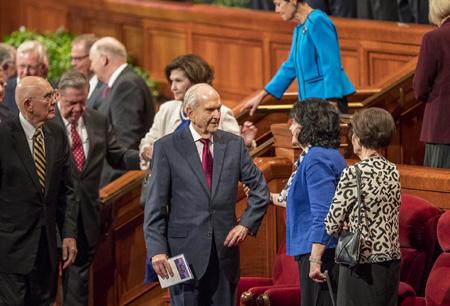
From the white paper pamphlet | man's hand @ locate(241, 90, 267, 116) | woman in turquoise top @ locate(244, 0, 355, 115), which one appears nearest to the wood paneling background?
man's hand @ locate(241, 90, 267, 116)

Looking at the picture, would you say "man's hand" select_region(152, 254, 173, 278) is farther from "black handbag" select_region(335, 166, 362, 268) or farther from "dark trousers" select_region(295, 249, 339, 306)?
"black handbag" select_region(335, 166, 362, 268)

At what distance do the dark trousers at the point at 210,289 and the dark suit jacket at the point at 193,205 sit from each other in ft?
0.11

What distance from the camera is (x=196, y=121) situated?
242 inches

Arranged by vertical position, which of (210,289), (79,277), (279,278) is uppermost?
(210,289)

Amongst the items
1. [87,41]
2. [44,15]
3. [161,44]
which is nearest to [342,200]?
[87,41]

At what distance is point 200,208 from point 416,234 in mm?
1202

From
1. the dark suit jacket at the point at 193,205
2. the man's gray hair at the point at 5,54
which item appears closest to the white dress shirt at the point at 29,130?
the dark suit jacket at the point at 193,205

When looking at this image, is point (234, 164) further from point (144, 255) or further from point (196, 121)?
point (144, 255)

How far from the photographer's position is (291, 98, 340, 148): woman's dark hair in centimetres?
614

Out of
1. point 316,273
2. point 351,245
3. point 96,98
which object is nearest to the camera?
point 351,245

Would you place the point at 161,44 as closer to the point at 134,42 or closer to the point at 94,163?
the point at 134,42

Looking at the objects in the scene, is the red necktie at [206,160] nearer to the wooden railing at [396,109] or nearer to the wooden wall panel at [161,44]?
the wooden railing at [396,109]

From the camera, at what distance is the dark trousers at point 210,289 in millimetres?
6098

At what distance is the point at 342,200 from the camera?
5.75 metres
